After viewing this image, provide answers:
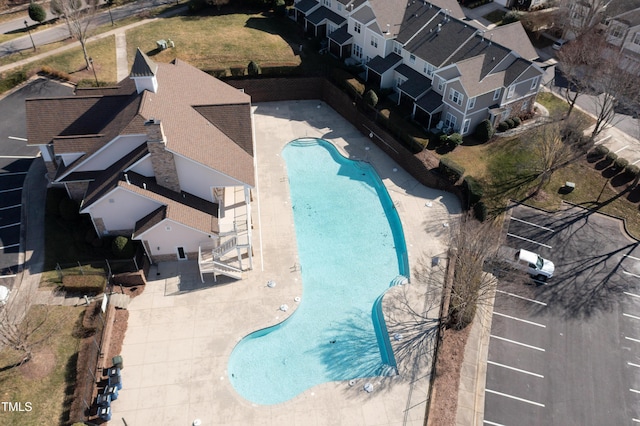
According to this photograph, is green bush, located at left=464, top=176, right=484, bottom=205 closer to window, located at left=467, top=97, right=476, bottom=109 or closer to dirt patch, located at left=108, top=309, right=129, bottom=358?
window, located at left=467, top=97, right=476, bottom=109

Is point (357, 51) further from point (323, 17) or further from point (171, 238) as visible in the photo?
point (171, 238)

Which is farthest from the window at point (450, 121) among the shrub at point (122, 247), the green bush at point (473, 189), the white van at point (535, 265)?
the shrub at point (122, 247)

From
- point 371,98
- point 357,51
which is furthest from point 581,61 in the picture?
point 371,98

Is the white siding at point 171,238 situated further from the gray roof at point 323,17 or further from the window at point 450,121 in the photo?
the gray roof at point 323,17

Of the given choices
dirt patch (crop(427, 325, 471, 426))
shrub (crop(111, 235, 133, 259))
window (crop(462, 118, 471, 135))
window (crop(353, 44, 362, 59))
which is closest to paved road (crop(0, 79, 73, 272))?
shrub (crop(111, 235, 133, 259))

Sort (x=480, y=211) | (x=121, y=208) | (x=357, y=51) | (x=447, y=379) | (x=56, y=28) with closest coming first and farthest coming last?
1. (x=447, y=379)
2. (x=121, y=208)
3. (x=480, y=211)
4. (x=357, y=51)
5. (x=56, y=28)

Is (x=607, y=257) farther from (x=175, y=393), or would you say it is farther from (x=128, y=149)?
(x=128, y=149)

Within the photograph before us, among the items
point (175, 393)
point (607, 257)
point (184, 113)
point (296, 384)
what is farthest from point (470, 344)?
point (184, 113)
